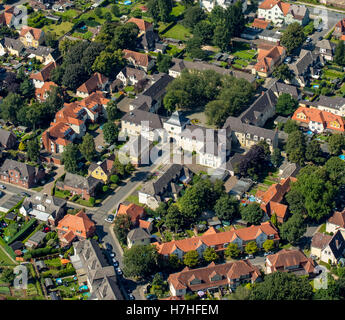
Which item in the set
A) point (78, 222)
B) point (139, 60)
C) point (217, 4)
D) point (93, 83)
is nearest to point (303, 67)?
point (139, 60)

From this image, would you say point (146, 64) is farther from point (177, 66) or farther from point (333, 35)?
point (333, 35)

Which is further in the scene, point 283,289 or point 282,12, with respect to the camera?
point 282,12

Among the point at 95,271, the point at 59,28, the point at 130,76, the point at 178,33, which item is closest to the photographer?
the point at 95,271

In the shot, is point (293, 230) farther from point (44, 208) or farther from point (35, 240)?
point (44, 208)

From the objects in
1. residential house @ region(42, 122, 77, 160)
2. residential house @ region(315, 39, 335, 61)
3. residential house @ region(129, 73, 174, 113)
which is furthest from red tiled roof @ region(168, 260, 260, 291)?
residential house @ region(315, 39, 335, 61)

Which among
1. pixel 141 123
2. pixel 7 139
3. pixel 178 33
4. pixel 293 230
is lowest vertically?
pixel 293 230

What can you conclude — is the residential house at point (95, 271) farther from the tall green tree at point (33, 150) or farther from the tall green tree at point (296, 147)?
the tall green tree at point (296, 147)

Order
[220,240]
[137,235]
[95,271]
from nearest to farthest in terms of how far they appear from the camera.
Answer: [95,271] < [220,240] < [137,235]

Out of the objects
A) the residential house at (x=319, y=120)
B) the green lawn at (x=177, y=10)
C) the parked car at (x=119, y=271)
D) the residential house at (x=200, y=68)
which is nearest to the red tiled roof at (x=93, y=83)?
the residential house at (x=200, y=68)
